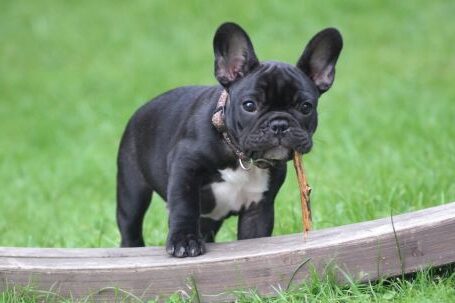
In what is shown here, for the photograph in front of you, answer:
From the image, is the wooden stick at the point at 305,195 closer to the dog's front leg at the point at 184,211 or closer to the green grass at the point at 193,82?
the green grass at the point at 193,82

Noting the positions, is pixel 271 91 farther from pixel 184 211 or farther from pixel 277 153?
pixel 184 211

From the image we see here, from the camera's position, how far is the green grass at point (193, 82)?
19.9 ft

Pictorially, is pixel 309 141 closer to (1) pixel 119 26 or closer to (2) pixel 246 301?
(2) pixel 246 301

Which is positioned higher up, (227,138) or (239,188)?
(227,138)

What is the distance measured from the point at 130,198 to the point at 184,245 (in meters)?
1.07

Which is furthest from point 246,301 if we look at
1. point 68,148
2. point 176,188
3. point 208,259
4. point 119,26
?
point 119,26

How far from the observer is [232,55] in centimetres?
425

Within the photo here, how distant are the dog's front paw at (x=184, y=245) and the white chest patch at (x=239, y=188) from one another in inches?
13.3

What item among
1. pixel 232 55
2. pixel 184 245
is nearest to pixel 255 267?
pixel 184 245

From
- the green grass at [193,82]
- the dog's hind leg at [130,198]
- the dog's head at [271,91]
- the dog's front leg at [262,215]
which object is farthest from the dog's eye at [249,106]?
the dog's hind leg at [130,198]

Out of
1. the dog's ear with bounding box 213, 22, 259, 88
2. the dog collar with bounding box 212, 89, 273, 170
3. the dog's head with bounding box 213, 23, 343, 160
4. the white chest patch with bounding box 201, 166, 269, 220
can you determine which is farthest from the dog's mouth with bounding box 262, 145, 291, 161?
the dog's ear with bounding box 213, 22, 259, 88

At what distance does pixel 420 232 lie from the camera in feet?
12.8

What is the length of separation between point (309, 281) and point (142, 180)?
141 cm

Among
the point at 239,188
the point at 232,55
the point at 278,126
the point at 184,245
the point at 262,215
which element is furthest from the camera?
the point at 262,215
